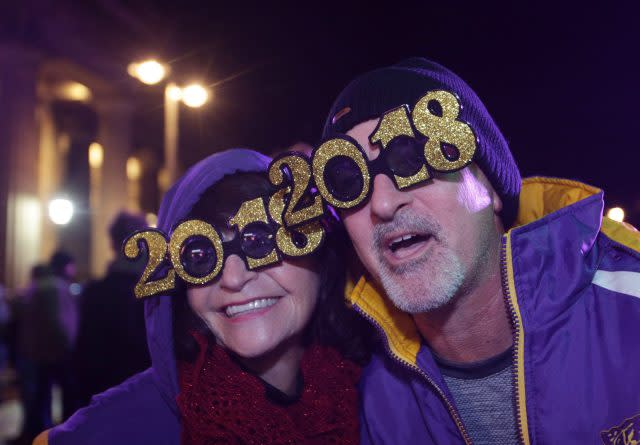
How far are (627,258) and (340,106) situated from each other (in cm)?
130

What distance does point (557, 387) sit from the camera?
A: 170 cm

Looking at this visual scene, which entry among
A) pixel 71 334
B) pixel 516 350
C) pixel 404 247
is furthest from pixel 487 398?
pixel 71 334

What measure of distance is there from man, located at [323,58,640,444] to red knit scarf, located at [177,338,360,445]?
0.14 m

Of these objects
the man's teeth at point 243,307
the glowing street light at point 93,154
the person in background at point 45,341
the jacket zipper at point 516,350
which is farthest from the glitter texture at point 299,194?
the glowing street light at point 93,154

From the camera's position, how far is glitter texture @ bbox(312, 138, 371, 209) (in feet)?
6.38

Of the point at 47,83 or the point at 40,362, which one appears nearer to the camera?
the point at 40,362

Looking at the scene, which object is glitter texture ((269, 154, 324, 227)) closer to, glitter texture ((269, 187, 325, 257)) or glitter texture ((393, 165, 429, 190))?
glitter texture ((269, 187, 325, 257))

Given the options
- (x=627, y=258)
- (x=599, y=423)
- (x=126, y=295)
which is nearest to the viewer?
(x=599, y=423)

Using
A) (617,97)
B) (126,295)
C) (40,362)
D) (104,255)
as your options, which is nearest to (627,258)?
(126,295)

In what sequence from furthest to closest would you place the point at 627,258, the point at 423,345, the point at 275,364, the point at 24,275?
the point at 24,275 → the point at 275,364 → the point at 423,345 → the point at 627,258

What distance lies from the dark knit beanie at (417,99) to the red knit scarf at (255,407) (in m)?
1.08

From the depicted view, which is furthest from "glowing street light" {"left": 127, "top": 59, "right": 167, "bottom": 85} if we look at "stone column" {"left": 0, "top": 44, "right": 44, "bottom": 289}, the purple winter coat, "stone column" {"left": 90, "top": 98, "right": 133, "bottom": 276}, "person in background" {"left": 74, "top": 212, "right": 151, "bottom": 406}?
"stone column" {"left": 90, "top": 98, "right": 133, "bottom": 276}

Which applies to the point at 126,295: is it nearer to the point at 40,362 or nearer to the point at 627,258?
the point at 40,362

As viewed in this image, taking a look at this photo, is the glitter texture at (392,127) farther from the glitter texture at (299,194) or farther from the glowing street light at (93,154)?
the glowing street light at (93,154)
